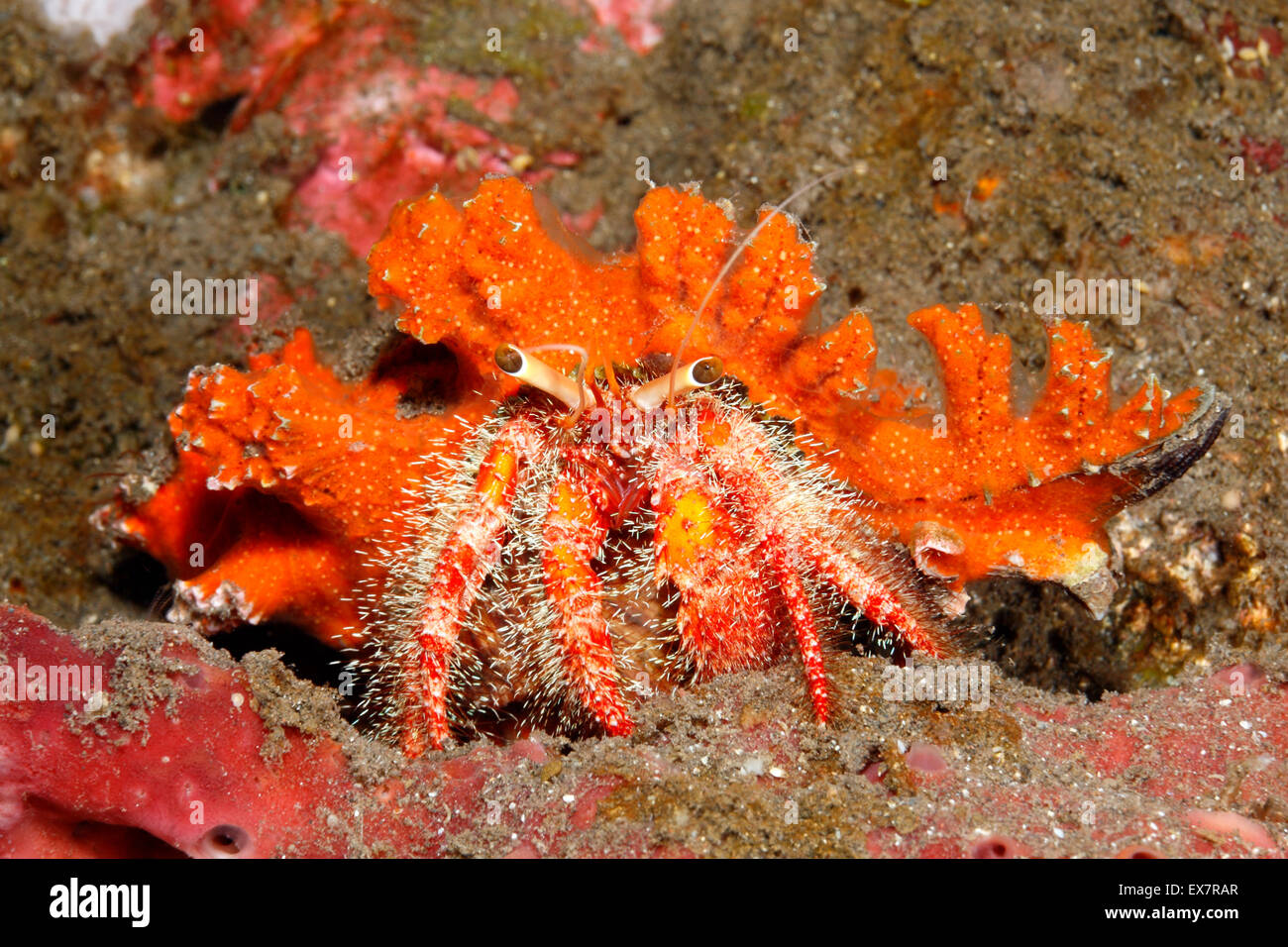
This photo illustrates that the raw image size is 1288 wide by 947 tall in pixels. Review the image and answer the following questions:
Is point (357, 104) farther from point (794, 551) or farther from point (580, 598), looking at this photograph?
point (794, 551)

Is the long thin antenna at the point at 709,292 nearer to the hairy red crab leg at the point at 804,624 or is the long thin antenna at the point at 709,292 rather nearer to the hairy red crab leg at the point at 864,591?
the hairy red crab leg at the point at 804,624

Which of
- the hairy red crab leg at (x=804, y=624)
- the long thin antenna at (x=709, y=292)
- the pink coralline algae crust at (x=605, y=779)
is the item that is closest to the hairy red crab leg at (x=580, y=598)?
the pink coralline algae crust at (x=605, y=779)

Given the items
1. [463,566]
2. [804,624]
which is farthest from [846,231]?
[463,566]

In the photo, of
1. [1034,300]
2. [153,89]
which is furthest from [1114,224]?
[153,89]

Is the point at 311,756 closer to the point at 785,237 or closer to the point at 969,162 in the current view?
the point at 785,237

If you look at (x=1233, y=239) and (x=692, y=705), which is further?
(x=1233, y=239)

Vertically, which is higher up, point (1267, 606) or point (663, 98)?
point (663, 98)
